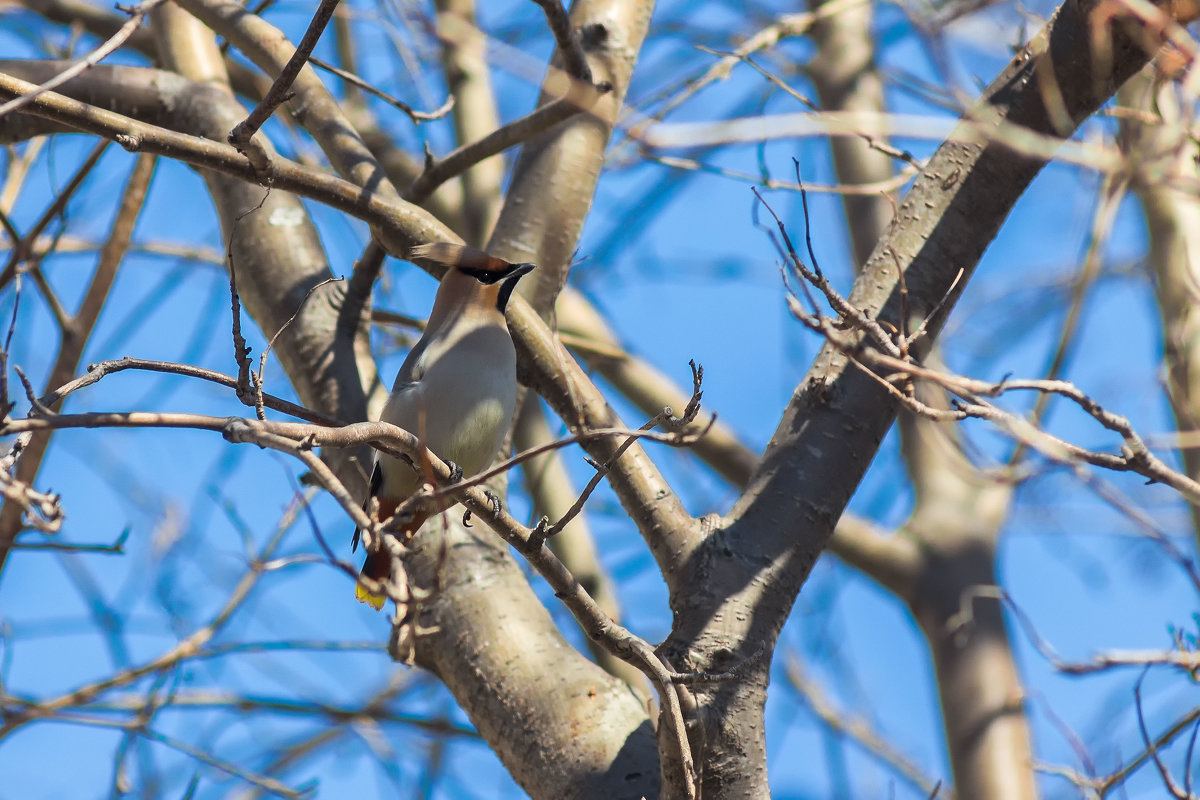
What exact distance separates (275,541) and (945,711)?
2.98m

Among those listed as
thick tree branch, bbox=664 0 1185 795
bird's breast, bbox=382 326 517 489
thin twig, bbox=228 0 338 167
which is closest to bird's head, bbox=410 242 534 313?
bird's breast, bbox=382 326 517 489

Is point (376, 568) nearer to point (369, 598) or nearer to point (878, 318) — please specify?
point (369, 598)

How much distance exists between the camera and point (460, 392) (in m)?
3.49

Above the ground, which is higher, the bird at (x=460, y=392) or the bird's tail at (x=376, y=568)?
the bird at (x=460, y=392)

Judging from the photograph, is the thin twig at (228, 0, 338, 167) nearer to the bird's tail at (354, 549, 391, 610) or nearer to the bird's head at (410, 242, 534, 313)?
the bird's head at (410, 242, 534, 313)

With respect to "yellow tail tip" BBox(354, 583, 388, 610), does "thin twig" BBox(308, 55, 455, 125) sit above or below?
above

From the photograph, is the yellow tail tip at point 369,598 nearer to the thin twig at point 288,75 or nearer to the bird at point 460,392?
the bird at point 460,392

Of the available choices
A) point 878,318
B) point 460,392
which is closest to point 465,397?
point 460,392

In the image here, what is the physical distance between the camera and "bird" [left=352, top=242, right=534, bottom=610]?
3488mm

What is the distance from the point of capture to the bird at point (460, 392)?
3488mm

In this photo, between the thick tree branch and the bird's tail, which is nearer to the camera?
the thick tree branch

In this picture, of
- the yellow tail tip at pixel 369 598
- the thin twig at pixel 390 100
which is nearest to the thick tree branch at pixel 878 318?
the yellow tail tip at pixel 369 598

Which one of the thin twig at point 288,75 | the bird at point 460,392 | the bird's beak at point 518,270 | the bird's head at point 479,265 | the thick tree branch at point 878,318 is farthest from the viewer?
the bird's beak at point 518,270

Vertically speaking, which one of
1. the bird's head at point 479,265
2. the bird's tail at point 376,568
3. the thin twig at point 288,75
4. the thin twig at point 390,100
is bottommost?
the bird's tail at point 376,568
